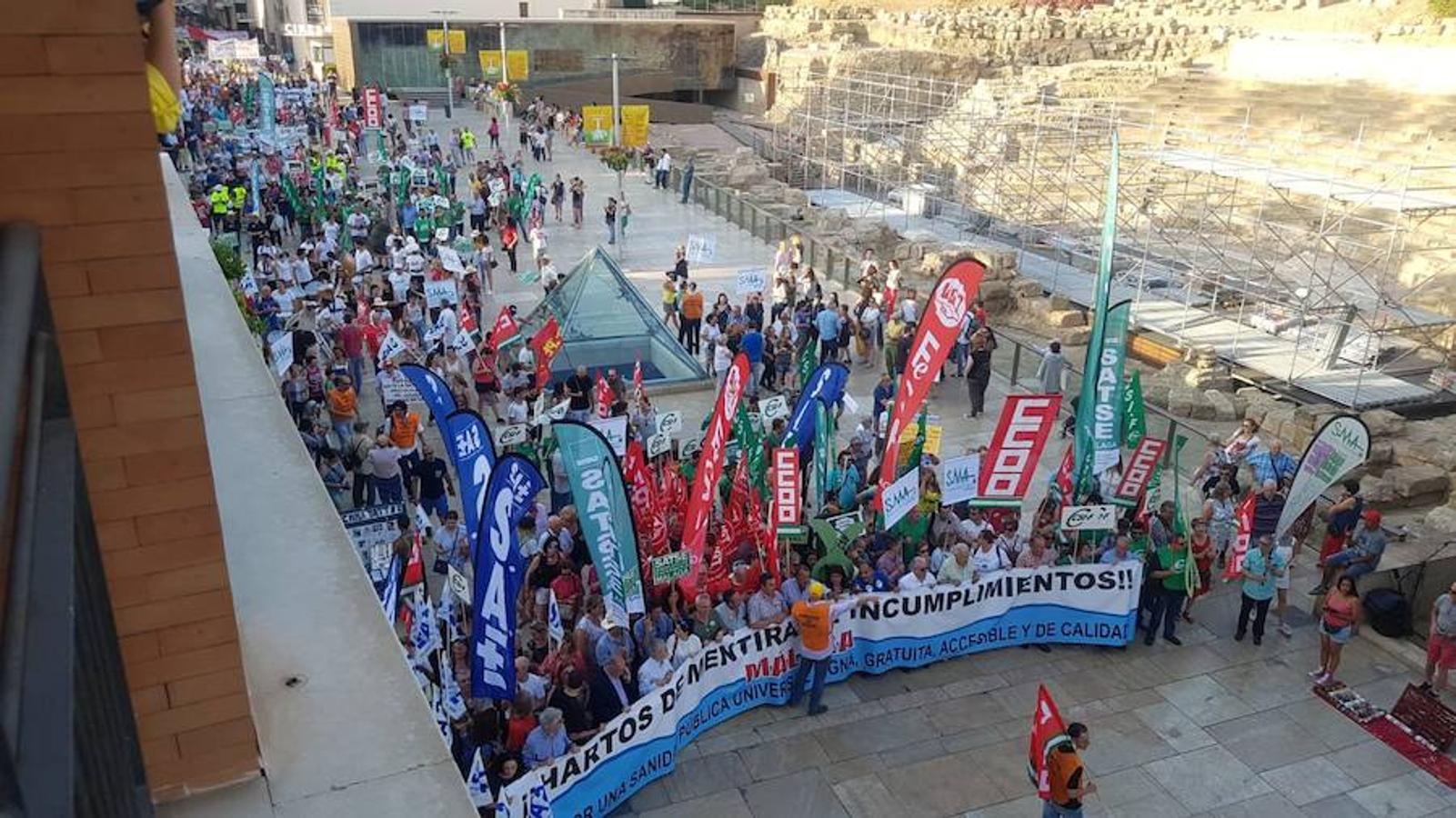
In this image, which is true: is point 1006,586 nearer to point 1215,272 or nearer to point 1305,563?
point 1305,563

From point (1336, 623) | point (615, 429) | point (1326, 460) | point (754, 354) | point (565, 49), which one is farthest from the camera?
point (565, 49)

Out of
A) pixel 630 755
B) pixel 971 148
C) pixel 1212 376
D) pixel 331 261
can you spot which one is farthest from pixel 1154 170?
pixel 630 755

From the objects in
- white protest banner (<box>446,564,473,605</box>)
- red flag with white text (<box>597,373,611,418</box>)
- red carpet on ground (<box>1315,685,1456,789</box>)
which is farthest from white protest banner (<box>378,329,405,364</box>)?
red carpet on ground (<box>1315,685,1456,789</box>)

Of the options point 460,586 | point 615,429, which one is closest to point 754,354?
point 615,429

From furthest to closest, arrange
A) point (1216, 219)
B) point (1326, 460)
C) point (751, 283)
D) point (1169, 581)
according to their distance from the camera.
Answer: point (1216, 219) < point (751, 283) < point (1326, 460) < point (1169, 581)

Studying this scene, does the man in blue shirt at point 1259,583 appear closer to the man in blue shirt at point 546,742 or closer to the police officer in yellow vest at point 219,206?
the man in blue shirt at point 546,742

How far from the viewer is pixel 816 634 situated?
974 cm

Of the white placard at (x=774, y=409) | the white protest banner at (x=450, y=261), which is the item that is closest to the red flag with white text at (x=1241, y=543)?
the white placard at (x=774, y=409)

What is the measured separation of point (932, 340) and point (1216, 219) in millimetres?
18520

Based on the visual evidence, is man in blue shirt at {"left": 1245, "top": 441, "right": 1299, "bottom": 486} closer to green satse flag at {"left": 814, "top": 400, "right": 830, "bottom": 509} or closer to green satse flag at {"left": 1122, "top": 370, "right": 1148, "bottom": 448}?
green satse flag at {"left": 1122, "top": 370, "right": 1148, "bottom": 448}

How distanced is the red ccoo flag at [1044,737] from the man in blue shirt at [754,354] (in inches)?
383

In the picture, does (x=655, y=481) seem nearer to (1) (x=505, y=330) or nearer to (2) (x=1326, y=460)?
(1) (x=505, y=330)

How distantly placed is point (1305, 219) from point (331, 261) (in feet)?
71.3

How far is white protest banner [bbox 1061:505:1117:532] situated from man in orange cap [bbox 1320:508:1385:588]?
2.52 meters
